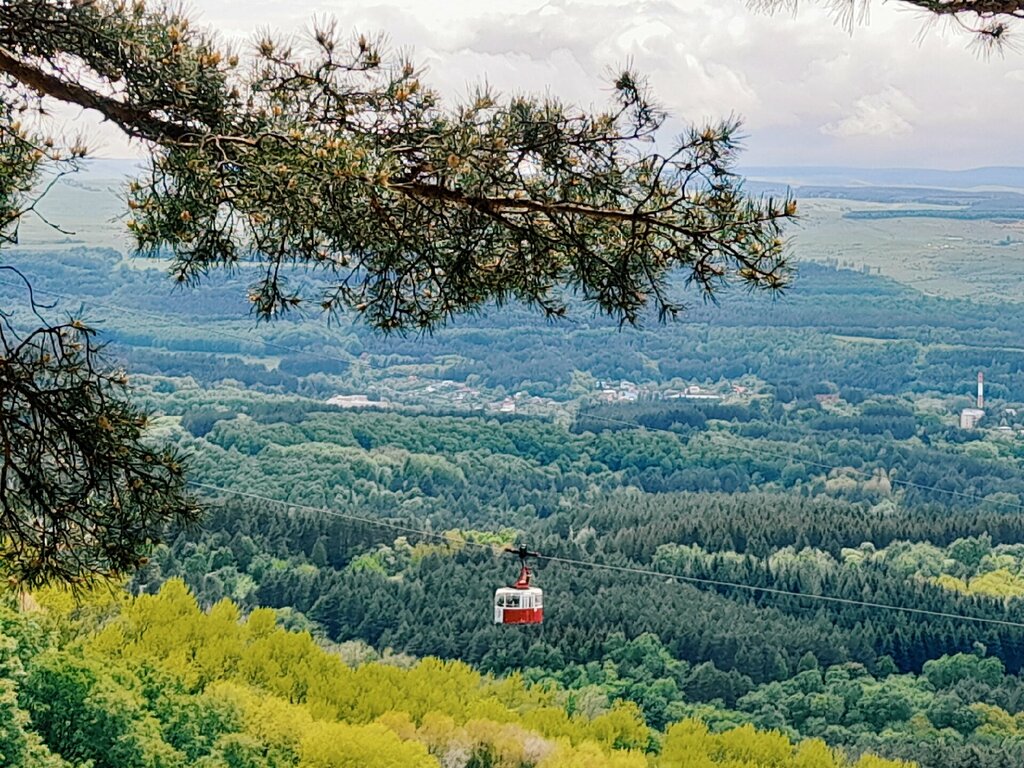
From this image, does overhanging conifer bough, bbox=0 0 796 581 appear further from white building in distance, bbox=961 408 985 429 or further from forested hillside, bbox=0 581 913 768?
white building in distance, bbox=961 408 985 429

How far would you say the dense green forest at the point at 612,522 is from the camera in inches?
894

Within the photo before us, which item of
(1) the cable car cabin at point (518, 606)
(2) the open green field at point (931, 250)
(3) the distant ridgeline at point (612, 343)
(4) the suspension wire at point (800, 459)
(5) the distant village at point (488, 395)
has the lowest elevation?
(4) the suspension wire at point (800, 459)

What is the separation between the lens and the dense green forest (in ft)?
74.5

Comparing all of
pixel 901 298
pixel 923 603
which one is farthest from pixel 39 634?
pixel 901 298

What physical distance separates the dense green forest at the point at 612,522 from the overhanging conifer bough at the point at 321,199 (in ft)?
20.7

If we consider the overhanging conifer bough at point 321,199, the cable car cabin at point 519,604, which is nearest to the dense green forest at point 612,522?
the cable car cabin at point 519,604

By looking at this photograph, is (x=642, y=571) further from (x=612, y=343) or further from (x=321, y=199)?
(x=612, y=343)

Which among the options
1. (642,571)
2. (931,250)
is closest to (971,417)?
(931,250)

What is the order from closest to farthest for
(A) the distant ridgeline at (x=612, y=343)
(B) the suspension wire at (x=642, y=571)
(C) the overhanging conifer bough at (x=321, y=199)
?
(C) the overhanging conifer bough at (x=321, y=199) < (B) the suspension wire at (x=642, y=571) < (A) the distant ridgeline at (x=612, y=343)

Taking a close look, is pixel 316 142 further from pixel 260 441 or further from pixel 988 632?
pixel 260 441

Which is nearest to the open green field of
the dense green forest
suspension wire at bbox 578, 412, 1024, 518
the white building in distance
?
the dense green forest

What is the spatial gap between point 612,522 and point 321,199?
93.3 feet

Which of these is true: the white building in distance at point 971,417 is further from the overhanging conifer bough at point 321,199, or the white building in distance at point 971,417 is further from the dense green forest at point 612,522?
the overhanging conifer bough at point 321,199

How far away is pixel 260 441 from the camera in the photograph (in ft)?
111
